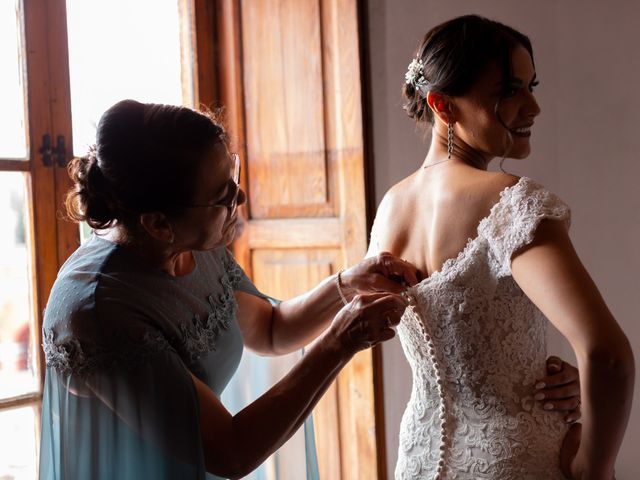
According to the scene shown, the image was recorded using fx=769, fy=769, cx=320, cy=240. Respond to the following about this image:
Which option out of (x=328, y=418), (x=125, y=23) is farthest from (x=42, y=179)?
(x=328, y=418)

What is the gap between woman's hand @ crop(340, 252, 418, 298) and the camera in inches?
56.2

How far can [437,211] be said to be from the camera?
136 centimetres

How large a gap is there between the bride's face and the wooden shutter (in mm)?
1136

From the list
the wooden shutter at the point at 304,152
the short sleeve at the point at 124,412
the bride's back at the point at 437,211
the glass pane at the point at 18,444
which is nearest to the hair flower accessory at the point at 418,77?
the bride's back at the point at 437,211

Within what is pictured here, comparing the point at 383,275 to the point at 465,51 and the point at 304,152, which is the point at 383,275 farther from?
the point at 304,152

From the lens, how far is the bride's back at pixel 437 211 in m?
1.29

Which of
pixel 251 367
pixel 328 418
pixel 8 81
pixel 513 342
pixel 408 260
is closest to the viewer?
pixel 513 342

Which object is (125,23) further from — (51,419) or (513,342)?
(513,342)

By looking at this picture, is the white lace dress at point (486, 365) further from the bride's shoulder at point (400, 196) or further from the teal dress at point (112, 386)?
the teal dress at point (112, 386)

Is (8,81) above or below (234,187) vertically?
above

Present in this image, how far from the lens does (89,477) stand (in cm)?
137

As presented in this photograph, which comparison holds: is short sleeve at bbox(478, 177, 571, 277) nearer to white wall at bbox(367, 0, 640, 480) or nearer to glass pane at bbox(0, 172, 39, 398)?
white wall at bbox(367, 0, 640, 480)

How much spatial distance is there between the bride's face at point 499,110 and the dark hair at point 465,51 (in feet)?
0.04

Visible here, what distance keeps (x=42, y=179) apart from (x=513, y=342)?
1510 millimetres
